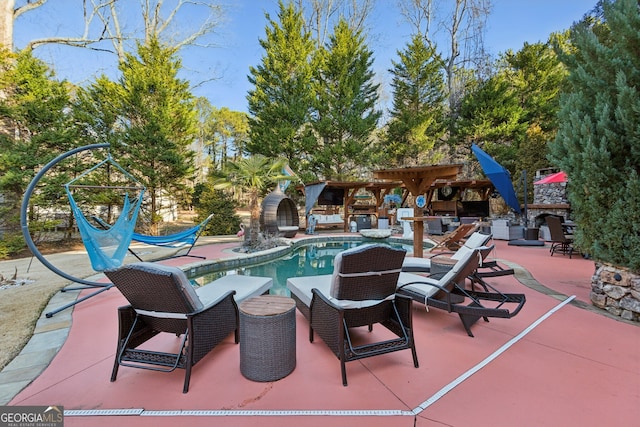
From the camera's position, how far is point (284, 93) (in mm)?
16562

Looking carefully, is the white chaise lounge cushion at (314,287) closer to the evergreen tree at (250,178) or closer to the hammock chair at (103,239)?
the hammock chair at (103,239)

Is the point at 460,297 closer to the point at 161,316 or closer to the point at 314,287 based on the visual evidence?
the point at 314,287

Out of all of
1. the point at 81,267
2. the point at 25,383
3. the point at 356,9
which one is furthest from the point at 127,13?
the point at 25,383

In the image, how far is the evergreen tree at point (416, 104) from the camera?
18.3 metres

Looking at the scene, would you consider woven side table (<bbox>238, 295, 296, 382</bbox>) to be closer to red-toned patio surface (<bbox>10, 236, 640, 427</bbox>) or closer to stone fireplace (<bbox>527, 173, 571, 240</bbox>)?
red-toned patio surface (<bbox>10, 236, 640, 427</bbox>)

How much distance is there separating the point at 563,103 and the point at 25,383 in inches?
240

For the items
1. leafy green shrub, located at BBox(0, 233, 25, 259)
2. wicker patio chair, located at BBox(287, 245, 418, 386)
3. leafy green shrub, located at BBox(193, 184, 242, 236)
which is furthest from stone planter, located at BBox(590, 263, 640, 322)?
leafy green shrub, located at BBox(0, 233, 25, 259)

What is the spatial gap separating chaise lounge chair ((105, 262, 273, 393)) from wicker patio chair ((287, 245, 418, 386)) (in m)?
0.92

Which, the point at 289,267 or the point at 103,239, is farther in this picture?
the point at 289,267

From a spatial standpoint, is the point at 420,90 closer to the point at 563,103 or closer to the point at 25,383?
the point at 563,103

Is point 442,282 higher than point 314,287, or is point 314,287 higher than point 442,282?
point 442,282

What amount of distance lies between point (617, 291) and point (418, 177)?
3957mm

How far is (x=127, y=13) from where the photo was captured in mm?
14719

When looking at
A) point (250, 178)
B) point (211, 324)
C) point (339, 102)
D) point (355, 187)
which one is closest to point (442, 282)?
point (211, 324)
